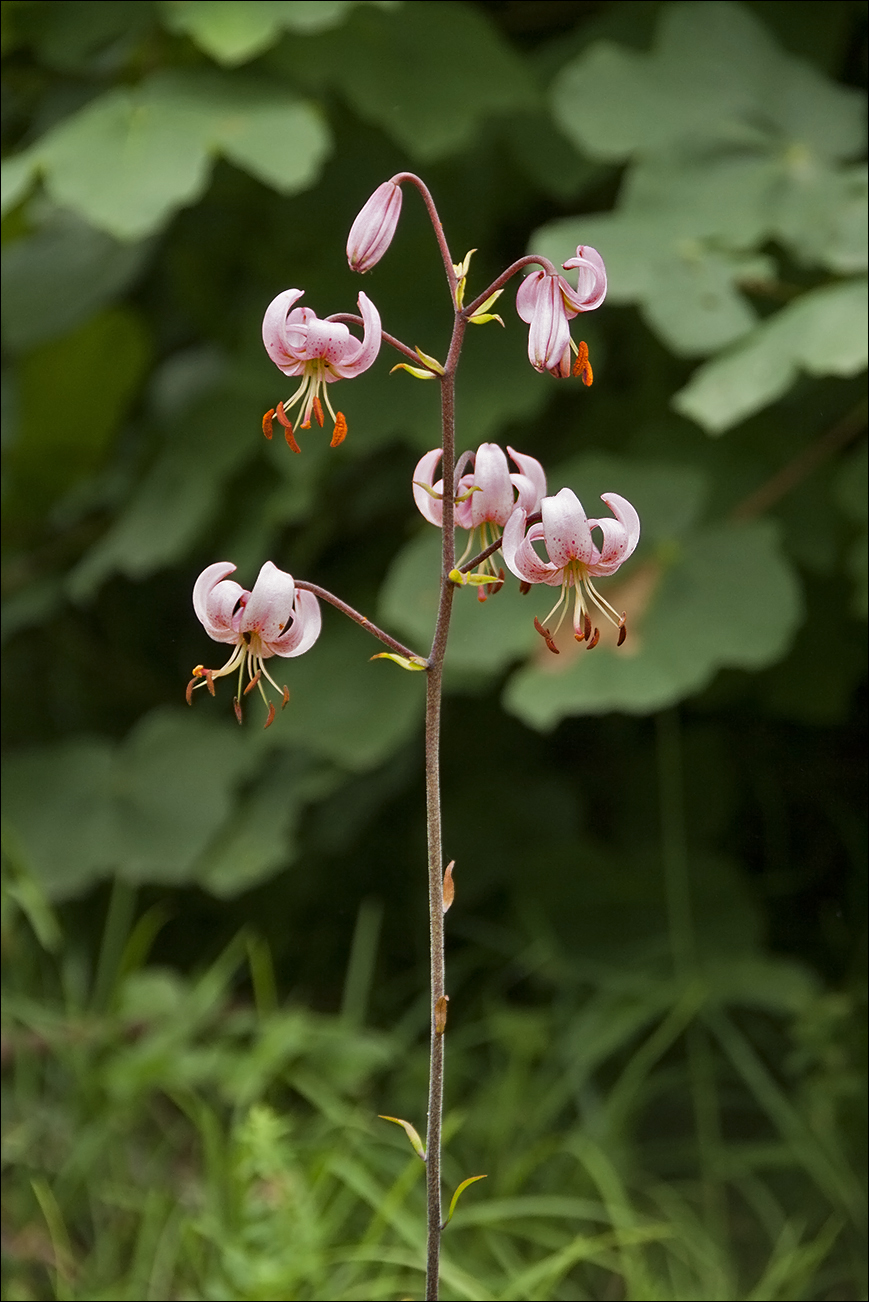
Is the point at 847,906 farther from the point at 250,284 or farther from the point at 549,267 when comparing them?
the point at 549,267

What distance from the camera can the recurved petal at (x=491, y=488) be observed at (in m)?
0.98

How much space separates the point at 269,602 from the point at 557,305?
0.28 meters

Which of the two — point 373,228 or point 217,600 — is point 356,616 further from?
point 373,228

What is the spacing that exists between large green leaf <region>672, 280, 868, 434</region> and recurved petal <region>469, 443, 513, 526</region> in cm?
81

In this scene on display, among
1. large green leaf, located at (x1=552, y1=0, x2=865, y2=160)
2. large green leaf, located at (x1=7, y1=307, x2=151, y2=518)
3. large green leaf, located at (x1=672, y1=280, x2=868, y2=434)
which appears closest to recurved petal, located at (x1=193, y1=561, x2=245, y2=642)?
large green leaf, located at (x1=672, y1=280, x2=868, y2=434)

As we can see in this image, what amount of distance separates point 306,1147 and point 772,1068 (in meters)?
1.06

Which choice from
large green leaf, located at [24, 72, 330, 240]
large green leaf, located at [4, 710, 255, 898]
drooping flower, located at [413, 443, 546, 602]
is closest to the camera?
drooping flower, located at [413, 443, 546, 602]

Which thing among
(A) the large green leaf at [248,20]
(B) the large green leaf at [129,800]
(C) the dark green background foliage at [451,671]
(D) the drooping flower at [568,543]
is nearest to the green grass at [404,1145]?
(C) the dark green background foliage at [451,671]

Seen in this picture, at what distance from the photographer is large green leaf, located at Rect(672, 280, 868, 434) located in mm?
1697

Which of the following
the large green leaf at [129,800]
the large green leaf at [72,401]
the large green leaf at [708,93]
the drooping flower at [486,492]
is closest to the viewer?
the drooping flower at [486,492]

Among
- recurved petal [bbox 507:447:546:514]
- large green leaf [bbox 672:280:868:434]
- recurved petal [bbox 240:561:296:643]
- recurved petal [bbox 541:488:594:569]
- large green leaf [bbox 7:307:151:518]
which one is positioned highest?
recurved petal [bbox 541:488:594:569]

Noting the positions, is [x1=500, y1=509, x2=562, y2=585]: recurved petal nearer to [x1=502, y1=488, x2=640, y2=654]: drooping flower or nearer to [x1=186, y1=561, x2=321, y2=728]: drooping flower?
[x1=502, y1=488, x2=640, y2=654]: drooping flower

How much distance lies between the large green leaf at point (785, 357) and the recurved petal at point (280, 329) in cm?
94

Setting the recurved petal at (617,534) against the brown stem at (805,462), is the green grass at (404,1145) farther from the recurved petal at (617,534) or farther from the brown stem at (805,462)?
the recurved petal at (617,534)
